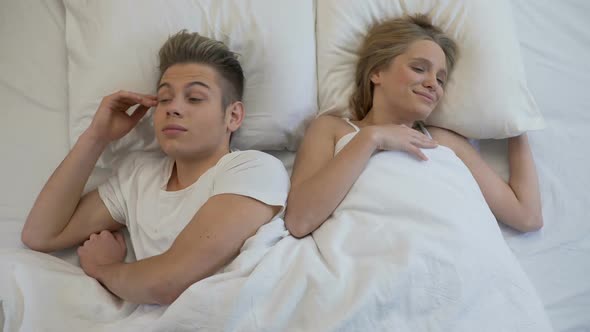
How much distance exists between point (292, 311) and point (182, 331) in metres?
0.21

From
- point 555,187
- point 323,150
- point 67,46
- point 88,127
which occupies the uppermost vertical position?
point 67,46

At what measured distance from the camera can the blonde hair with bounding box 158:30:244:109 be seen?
1.12 metres

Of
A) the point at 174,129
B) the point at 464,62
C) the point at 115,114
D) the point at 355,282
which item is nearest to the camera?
the point at 355,282

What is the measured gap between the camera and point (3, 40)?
4.27ft

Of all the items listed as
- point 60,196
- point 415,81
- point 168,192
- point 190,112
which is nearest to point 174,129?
point 190,112

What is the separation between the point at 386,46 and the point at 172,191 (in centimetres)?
68

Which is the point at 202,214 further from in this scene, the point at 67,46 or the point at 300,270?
the point at 67,46

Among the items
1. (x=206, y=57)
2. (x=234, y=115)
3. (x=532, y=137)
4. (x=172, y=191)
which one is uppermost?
(x=206, y=57)

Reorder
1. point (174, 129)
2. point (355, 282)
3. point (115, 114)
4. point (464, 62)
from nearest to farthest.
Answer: point (355, 282) → point (174, 129) → point (115, 114) → point (464, 62)

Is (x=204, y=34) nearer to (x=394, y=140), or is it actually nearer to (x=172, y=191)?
(x=172, y=191)

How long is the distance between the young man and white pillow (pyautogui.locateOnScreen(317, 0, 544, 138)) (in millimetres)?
→ 295

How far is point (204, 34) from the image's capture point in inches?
48.8

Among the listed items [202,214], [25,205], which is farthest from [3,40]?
[202,214]

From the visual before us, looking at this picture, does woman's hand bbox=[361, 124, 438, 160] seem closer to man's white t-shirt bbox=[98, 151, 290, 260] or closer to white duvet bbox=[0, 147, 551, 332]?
white duvet bbox=[0, 147, 551, 332]
